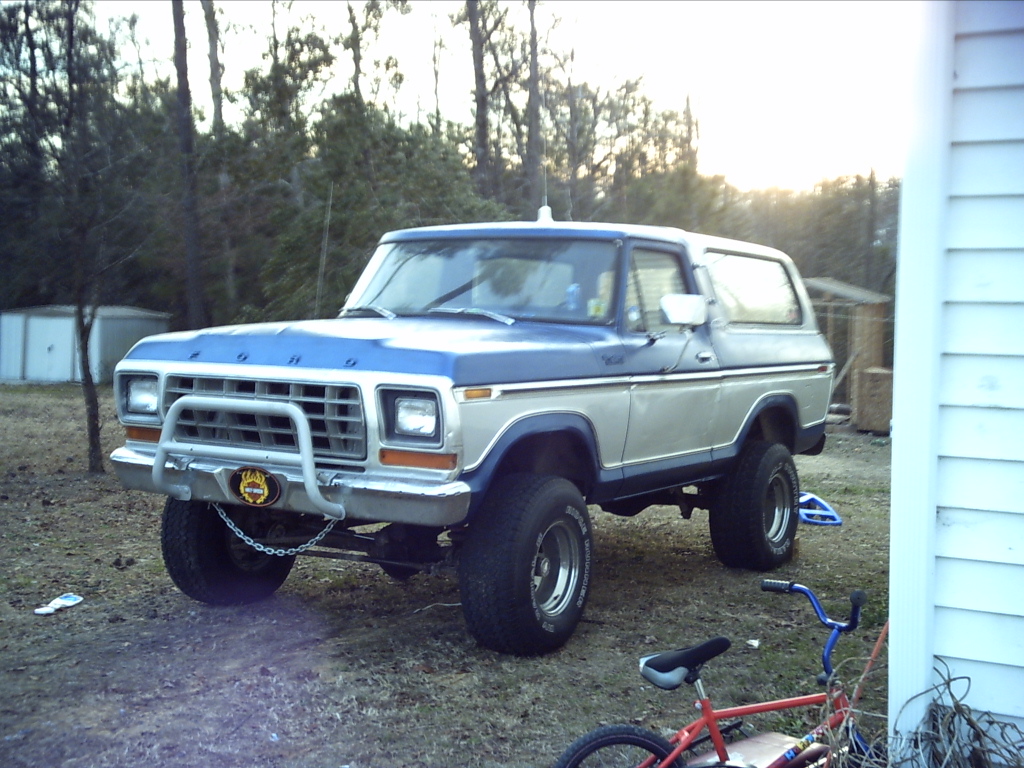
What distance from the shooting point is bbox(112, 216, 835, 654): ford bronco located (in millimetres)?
4562

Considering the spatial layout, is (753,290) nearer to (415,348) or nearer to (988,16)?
(415,348)

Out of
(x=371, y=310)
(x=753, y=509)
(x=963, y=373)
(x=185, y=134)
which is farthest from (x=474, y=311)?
(x=185, y=134)

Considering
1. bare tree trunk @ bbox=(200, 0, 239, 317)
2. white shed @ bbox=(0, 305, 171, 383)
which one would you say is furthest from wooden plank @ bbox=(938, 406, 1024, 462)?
white shed @ bbox=(0, 305, 171, 383)

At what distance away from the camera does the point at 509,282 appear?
5844mm

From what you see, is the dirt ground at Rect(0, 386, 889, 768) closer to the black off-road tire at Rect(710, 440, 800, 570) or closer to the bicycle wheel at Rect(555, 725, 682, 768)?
the black off-road tire at Rect(710, 440, 800, 570)

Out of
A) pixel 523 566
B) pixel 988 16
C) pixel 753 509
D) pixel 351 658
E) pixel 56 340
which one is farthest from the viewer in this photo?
pixel 56 340

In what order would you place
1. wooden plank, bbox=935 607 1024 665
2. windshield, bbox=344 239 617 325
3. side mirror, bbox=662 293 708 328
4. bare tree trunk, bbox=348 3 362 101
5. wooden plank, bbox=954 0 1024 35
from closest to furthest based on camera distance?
wooden plank, bbox=954 0 1024 35 → wooden plank, bbox=935 607 1024 665 → side mirror, bbox=662 293 708 328 → windshield, bbox=344 239 617 325 → bare tree trunk, bbox=348 3 362 101

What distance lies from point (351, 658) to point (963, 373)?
9.90 ft

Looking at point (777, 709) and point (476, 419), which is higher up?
point (476, 419)

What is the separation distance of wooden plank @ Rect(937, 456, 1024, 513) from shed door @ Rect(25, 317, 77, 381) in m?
25.8

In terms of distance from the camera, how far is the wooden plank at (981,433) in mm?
3195

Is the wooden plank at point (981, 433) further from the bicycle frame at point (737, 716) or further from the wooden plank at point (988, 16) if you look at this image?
the wooden plank at point (988, 16)

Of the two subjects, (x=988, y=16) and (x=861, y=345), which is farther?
(x=861, y=345)

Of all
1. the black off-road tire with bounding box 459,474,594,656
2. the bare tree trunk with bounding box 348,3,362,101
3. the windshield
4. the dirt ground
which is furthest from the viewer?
the bare tree trunk with bounding box 348,3,362,101
